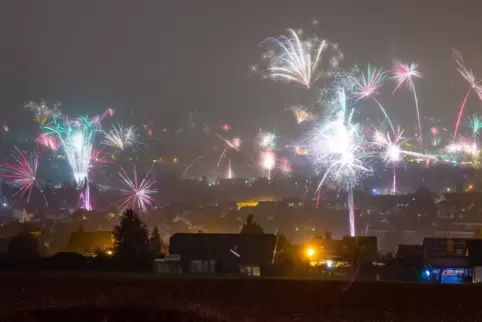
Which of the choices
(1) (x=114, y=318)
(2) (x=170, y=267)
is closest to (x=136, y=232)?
(2) (x=170, y=267)

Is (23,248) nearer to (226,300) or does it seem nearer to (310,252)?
(310,252)

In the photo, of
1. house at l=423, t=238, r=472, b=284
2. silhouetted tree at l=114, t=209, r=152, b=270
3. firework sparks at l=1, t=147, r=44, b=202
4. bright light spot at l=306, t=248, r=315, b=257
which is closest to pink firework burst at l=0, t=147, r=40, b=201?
firework sparks at l=1, t=147, r=44, b=202

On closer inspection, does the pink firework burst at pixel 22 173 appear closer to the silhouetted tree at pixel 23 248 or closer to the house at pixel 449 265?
the silhouetted tree at pixel 23 248

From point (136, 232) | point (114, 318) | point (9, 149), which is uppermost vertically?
point (9, 149)

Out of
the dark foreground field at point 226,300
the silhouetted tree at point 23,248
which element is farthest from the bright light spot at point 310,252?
the dark foreground field at point 226,300

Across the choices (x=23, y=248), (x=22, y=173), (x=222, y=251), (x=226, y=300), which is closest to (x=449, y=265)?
(x=222, y=251)

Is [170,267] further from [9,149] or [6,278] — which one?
[9,149]

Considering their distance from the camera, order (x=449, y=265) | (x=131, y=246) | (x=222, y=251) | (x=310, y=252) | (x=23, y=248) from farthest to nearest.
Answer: (x=310, y=252) → (x=23, y=248) → (x=222, y=251) → (x=449, y=265) → (x=131, y=246)
